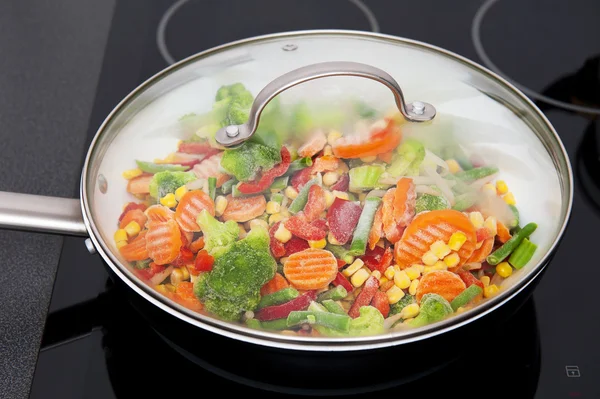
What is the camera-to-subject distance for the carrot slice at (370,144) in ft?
4.27

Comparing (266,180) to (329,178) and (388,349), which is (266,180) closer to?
(329,178)

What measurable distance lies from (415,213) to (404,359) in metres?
0.26

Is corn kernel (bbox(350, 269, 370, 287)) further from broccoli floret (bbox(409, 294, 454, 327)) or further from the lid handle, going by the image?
the lid handle

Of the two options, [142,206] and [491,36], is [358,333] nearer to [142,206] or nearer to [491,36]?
[142,206]

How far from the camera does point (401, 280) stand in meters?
1.15

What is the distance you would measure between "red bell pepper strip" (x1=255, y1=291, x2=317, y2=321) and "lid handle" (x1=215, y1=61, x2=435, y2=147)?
1.01ft

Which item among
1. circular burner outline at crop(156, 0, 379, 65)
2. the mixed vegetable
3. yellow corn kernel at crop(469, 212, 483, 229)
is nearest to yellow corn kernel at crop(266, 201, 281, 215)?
the mixed vegetable

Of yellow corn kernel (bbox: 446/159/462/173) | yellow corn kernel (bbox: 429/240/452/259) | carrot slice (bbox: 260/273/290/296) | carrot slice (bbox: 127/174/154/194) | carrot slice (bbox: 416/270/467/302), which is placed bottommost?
carrot slice (bbox: 127/174/154/194)

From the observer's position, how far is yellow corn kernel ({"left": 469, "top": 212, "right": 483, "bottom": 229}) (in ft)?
4.02

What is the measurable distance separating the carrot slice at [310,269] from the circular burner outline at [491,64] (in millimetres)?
861

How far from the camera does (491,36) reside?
191 centimetres

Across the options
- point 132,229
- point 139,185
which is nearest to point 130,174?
point 139,185

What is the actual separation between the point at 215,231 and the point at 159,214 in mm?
113

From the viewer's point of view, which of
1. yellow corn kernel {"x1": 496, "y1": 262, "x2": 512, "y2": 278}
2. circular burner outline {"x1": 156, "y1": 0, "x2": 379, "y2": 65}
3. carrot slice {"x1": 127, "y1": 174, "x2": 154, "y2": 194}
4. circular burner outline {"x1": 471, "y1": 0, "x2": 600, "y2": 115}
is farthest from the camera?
circular burner outline {"x1": 156, "y1": 0, "x2": 379, "y2": 65}
